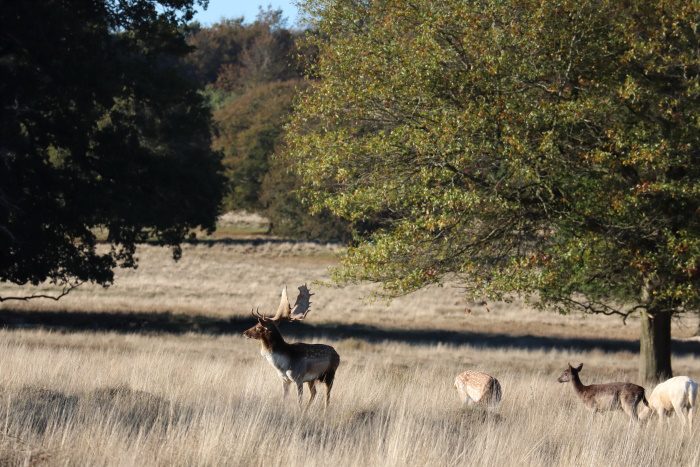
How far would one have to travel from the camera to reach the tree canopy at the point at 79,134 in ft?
67.1

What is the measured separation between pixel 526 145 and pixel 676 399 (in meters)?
4.30

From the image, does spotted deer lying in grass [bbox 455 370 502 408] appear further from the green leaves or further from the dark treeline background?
the dark treeline background

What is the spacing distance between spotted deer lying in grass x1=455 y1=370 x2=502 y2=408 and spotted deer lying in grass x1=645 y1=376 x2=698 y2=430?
70.2 inches

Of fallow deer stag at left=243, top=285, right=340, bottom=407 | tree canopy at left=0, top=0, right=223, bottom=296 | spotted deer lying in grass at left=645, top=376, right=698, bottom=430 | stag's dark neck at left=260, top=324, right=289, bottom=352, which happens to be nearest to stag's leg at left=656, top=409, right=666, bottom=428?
spotted deer lying in grass at left=645, top=376, right=698, bottom=430

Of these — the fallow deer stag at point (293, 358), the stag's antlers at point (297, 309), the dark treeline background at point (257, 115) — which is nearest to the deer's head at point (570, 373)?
the fallow deer stag at point (293, 358)

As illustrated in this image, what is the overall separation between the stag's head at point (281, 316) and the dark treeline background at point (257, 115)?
34.5 metres

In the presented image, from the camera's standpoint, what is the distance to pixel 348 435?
8727mm

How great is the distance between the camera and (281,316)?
12.2m

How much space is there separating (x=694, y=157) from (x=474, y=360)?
38.4ft

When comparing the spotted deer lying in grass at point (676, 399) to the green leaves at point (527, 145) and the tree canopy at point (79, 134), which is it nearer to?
the green leaves at point (527, 145)

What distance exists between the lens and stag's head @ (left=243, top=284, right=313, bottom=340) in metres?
11.7

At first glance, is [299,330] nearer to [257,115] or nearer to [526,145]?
[526,145]

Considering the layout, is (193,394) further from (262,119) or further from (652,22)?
(262,119)

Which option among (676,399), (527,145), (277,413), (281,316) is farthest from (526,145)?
(277,413)
